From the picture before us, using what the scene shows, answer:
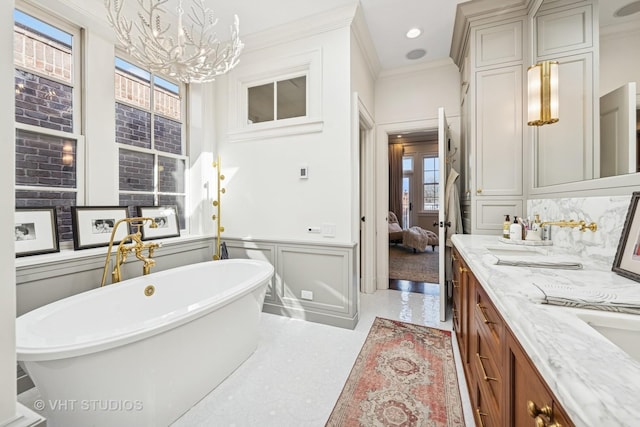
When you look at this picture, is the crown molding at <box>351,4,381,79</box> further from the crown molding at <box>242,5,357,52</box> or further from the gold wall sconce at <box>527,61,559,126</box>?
the gold wall sconce at <box>527,61,559,126</box>

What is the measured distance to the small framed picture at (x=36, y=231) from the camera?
1680 millimetres

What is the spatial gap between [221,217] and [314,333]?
1.68 meters

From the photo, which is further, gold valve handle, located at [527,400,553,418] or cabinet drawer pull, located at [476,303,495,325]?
cabinet drawer pull, located at [476,303,495,325]

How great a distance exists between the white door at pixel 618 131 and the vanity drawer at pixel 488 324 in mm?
802

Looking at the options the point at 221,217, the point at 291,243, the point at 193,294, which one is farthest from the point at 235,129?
the point at 193,294

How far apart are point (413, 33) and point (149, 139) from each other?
9.53ft

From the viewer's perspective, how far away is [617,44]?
1.11m

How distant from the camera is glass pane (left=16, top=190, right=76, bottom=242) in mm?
1823

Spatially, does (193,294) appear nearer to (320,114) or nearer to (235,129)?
(235,129)

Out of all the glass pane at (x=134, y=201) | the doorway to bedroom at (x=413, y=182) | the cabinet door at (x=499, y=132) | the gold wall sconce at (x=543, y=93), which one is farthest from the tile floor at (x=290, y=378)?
the doorway to bedroom at (x=413, y=182)

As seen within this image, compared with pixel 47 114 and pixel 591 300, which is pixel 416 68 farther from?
pixel 47 114

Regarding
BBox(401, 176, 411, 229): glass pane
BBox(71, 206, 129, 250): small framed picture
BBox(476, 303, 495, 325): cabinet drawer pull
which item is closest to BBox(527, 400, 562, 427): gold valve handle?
BBox(476, 303, 495, 325): cabinet drawer pull

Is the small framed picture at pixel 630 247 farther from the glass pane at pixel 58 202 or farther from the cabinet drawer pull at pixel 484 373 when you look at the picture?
the glass pane at pixel 58 202

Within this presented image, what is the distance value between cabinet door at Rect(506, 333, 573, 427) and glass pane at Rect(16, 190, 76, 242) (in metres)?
2.71
